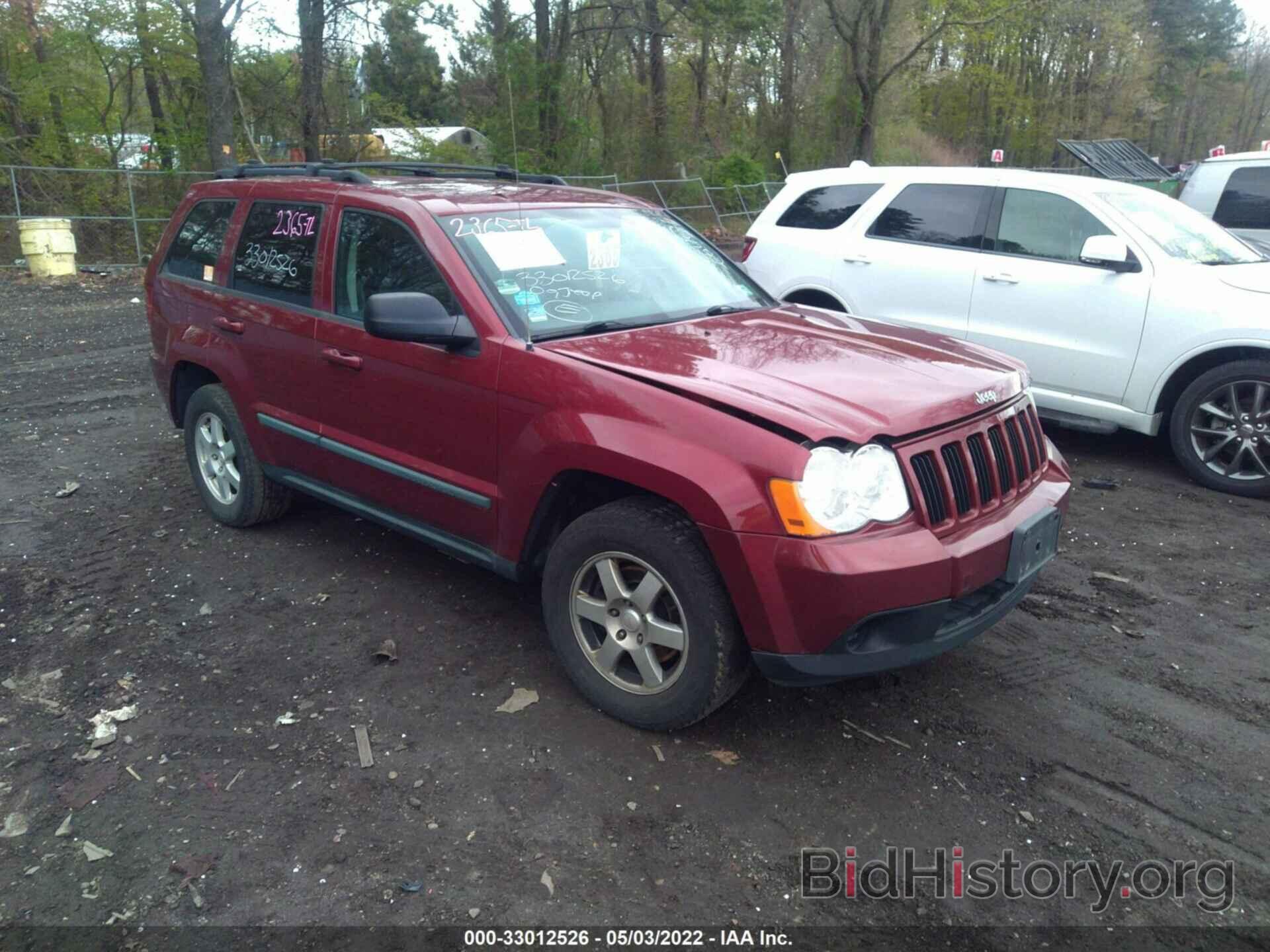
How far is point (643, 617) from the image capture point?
3428 millimetres

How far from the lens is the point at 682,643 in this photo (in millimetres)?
3326

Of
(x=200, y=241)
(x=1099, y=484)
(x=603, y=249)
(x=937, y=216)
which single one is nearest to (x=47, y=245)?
(x=200, y=241)

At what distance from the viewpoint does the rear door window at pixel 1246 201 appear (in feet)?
30.5

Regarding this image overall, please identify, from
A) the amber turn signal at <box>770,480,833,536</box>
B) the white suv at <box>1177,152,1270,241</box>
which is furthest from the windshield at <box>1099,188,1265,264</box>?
the amber turn signal at <box>770,480,833,536</box>

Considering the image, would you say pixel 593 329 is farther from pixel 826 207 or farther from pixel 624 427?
pixel 826 207

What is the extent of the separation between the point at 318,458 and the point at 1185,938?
3824 millimetres

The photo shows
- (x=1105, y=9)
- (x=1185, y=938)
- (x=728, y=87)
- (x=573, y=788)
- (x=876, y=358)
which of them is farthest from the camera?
(x=1105, y=9)

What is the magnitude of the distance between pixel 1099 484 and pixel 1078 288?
1270 mm

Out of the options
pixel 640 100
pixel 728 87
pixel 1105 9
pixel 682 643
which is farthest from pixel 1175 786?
pixel 1105 9

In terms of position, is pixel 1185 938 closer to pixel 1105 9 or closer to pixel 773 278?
pixel 773 278

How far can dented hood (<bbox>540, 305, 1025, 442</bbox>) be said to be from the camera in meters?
3.21

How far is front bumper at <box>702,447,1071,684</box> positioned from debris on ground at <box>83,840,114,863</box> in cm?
203

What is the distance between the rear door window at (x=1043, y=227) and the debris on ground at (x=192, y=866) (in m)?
6.00

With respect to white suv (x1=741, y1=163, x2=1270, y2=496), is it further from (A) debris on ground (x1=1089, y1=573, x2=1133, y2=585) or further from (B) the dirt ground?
(A) debris on ground (x1=1089, y1=573, x2=1133, y2=585)
